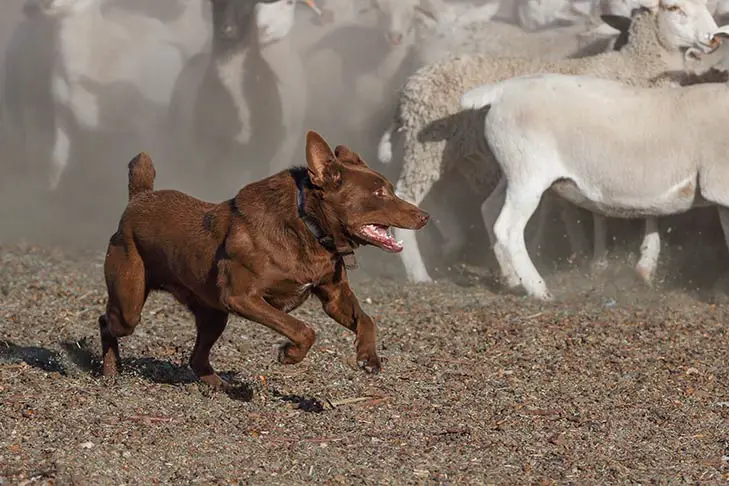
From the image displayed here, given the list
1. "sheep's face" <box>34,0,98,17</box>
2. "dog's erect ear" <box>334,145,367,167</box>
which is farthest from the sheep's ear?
"dog's erect ear" <box>334,145,367,167</box>

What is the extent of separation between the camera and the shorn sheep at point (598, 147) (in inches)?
391

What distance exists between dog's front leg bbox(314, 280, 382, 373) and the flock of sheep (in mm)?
4212

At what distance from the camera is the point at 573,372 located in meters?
7.35

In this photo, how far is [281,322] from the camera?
579 cm

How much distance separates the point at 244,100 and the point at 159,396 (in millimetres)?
7935

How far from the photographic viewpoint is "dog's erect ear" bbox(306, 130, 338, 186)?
5.73m

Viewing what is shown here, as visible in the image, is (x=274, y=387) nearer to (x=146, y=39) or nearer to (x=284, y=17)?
(x=284, y=17)

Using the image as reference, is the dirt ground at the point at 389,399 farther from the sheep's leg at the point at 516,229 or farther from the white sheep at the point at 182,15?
the white sheep at the point at 182,15

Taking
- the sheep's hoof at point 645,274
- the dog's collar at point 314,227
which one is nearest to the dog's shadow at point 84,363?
the dog's collar at point 314,227

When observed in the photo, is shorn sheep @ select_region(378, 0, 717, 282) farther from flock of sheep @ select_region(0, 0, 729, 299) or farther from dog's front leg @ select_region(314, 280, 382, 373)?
dog's front leg @ select_region(314, 280, 382, 373)

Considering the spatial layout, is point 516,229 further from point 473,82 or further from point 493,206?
point 473,82

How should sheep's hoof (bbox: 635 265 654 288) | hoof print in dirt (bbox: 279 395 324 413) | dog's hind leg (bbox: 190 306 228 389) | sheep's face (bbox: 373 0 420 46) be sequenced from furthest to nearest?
sheep's face (bbox: 373 0 420 46) < sheep's hoof (bbox: 635 265 654 288) < dog's hind leg (bbox: 190 306 228 389) < hoof print in dirt (bbox: 279 395 324 413)

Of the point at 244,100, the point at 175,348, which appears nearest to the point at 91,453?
the point at 175,348

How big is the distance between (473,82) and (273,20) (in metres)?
3.65
